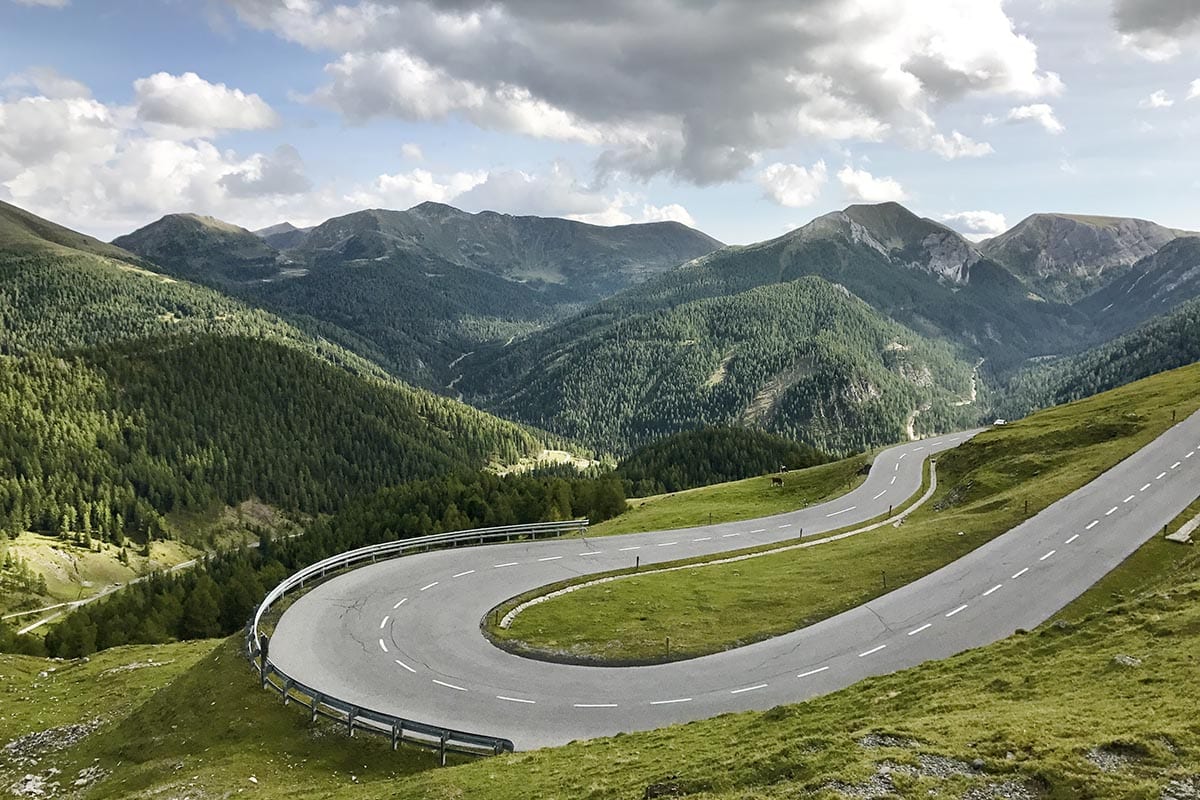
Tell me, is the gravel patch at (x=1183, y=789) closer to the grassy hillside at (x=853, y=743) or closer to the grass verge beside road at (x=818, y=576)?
the grassy hillside at (x=853, y=743)

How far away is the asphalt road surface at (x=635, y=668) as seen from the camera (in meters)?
34.6

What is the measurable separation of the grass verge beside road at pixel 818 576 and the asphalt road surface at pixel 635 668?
171 centimetres

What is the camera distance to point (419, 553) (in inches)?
2598

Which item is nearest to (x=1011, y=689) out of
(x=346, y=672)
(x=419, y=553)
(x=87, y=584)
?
(x=346, y=672)

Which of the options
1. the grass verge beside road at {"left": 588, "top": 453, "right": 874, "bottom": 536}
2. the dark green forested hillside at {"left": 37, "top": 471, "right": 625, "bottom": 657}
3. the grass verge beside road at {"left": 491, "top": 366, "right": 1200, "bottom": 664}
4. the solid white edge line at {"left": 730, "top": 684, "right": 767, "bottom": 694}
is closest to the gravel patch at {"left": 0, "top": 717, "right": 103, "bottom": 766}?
the grass verge beside road at {"left": 491, "top": 366, "right": 1200, "bottom": 664}

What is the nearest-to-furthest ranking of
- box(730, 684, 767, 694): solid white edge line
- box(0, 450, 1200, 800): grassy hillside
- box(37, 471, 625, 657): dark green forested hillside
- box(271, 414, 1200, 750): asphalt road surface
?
1. box(0, 450, 1200, 800): grassy hillside
2. box(271, 414, 1200, 750): asphalt road surface
3. box(730, 684, 767, 694): solid white edge line
4. box(37, 471, 625, 657): dark green forested hillside

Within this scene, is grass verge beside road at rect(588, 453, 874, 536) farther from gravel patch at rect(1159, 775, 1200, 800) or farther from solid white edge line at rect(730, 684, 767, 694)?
gravel patch at rect(1159, 775, 1200, 800)

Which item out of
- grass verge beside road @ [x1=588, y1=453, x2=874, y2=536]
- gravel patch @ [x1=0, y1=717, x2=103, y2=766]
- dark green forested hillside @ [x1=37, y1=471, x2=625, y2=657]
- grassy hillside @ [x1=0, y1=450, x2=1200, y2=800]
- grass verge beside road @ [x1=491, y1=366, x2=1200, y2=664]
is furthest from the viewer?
dark green forested hillside @ [x1=37, y1=471, x2=625, y2=657]

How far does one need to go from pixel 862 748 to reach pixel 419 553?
5226 cm

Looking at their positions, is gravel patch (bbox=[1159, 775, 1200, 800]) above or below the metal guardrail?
above

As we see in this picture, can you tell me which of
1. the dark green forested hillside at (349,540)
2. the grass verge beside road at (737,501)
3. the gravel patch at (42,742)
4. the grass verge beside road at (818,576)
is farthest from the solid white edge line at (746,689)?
the dark green forested hillside at (349,540)

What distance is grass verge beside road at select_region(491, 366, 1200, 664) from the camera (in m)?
42.8

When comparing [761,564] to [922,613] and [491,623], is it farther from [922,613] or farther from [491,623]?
[491,623]

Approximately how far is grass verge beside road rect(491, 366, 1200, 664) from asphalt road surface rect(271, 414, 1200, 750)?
171 centimetres
